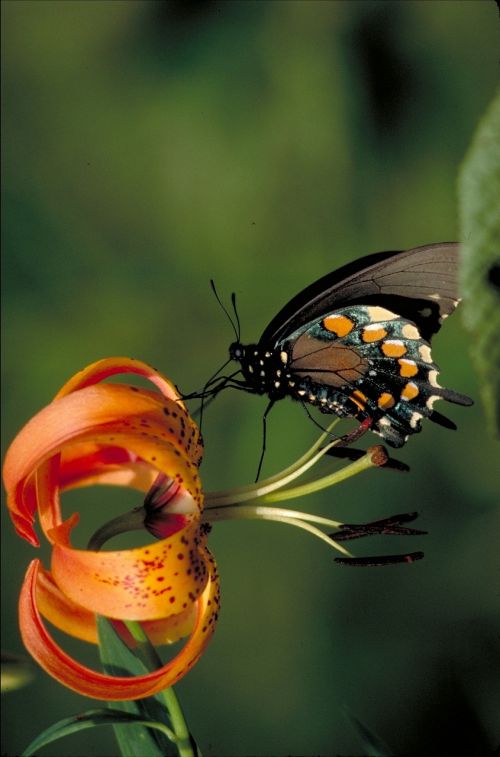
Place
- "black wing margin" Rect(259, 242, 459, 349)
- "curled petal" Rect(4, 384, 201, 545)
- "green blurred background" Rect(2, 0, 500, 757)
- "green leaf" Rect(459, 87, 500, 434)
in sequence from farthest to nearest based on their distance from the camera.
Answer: "green blurred background" Rect(2, 0, 500, 757) → "black wing margin" Rect(259, 242, 459, 349) → "curled petal" Rect(4, 384, 201, 545) → "green leaf" Rect(459, 87, 500, 434)

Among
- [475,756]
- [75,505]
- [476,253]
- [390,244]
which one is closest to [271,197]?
[390,244]

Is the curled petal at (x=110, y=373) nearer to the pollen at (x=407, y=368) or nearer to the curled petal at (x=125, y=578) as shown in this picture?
the curled petal at (x=125, y=578)

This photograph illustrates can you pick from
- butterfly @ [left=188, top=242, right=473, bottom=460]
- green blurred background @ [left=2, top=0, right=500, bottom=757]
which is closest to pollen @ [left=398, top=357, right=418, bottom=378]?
butterfly @ [left=188, top=242, right=473, bottom=460]

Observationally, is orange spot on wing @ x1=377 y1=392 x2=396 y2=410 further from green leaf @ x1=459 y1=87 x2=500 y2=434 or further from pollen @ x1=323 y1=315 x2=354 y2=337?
green leaf @ x1=459 y1=87 x2=500 y2=434

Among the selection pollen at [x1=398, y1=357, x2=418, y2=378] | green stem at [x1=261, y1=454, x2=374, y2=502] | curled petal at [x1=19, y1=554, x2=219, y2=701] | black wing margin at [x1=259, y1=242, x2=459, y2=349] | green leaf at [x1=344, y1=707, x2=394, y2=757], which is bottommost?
green leaf at [x1=344, y1=707, x2=394, y2=757]

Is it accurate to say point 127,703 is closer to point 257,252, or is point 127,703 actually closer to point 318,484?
point 318,484

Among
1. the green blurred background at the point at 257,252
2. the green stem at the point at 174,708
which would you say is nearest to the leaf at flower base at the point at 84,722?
the green stem at the point at 174,708
